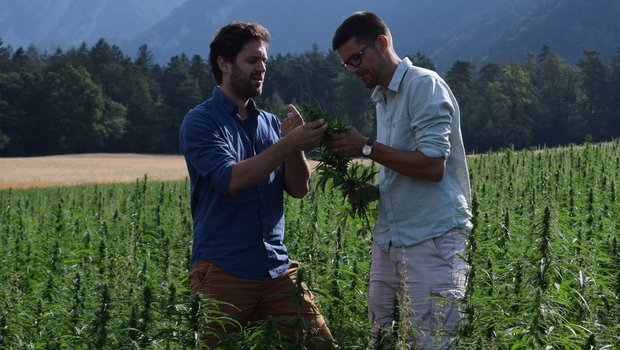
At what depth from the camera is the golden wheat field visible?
4784 centimetres

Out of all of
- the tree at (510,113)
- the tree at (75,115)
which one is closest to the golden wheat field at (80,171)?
the tree at (75,115)

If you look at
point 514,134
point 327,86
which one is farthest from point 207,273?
point 327,86

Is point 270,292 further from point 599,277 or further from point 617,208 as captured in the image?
point 617,208

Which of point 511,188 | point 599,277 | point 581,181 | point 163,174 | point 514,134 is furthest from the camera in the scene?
point 514,134

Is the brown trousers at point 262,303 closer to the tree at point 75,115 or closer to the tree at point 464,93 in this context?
the tree at point 464,93

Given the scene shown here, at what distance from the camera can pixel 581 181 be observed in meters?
11.1

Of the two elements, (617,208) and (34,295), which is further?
(617,208)

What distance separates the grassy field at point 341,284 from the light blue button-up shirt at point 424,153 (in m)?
0.17

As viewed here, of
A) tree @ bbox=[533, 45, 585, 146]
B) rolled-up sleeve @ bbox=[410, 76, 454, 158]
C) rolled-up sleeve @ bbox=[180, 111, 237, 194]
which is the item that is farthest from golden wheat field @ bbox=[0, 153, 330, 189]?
tree @ bbox=[533, 45, 585, 146]

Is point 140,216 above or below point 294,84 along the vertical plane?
below

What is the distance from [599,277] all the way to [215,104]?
2.90m

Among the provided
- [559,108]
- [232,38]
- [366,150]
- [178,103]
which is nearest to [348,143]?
[366,150]

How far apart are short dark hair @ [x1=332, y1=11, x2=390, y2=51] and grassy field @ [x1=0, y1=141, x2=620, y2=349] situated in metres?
1.06

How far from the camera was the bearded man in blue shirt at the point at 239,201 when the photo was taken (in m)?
4.11
